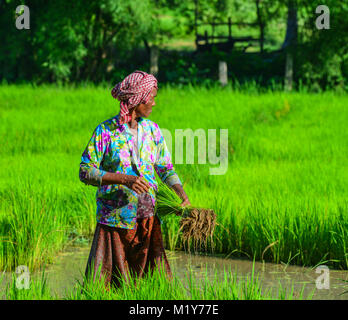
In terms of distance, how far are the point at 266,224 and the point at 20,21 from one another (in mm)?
13479

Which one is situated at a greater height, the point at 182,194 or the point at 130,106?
the point at 130,106

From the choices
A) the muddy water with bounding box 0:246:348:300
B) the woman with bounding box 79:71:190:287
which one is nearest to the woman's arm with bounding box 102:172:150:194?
the woman with bounding box 79:71:190:287

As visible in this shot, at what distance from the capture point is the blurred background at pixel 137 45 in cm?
1816

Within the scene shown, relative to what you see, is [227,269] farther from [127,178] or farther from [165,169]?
[127,178]

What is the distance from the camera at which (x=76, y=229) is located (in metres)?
7.68

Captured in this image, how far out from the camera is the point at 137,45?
67.9 feet

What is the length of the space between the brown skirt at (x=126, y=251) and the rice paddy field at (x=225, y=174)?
57 cm

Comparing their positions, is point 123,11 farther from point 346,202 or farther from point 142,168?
point 142,168

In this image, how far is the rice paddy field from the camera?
6.81m

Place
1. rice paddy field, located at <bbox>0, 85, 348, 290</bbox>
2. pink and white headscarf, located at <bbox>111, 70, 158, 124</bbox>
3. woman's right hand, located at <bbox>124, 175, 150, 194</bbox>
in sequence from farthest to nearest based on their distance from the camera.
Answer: rice paddy field, located at <bbox>0, 85, 348, 290</bbox> < pink and white headscarf, located at <bbox>111, 70, 158, 124</bbox> < woman's right hand, located at <bbox>124, 175, 150, 194</bbox>

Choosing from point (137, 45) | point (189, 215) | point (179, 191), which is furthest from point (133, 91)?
point (137, 45)

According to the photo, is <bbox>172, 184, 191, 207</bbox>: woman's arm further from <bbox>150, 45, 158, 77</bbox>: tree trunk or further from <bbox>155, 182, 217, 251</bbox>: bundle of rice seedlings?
<bbox>150, 45, 158, 77</bbox>: tree trunk

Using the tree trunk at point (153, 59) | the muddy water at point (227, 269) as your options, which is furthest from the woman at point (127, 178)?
the tree trunk at point (153, 59)
